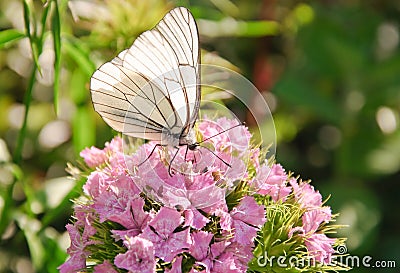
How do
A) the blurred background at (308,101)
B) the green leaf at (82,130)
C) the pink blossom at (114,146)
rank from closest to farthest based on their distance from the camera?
1. the pink blossom at (114,146)
2. the green leaf at (82,130)
3. the blurred background at (308,101)

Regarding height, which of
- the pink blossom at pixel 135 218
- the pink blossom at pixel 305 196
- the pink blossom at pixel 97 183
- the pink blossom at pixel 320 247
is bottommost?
the pink blossom at pixel 135 218

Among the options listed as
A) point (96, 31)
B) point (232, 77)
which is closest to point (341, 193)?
point (232, 77)

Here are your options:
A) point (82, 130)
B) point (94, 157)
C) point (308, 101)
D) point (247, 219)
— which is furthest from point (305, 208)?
point (308, 101)

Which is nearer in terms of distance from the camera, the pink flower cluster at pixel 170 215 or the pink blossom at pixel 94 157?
the pink flower cluster at pixel 170 215

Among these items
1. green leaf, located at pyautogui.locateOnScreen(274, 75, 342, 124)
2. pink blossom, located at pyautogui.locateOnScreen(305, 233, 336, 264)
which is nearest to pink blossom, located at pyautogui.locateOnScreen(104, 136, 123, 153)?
pink blossom, located at pyautogui.locateOnScreen(305, 233, 336, 264)

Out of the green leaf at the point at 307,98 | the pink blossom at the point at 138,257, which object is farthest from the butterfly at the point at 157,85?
the green leaf at the point at 307,98

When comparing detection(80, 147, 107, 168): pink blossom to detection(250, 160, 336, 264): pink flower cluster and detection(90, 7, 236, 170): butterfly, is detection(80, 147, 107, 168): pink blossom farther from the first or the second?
detection(250, 160, 336, 264): pink flower cluster

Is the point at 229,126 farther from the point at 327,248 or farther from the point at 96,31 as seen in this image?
the point at 96,31

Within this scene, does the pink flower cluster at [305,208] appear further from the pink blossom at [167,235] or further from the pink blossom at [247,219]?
the pink blossom at [167,235]
